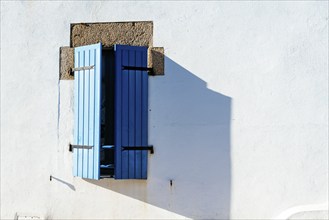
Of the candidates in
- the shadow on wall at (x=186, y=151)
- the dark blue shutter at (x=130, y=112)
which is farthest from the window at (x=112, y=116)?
the shadow on wall at (x=186, y=151)

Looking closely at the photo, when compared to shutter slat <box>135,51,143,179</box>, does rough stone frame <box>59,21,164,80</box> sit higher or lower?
higher

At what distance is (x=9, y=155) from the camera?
4.81 metres

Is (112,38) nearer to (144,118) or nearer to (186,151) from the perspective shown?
(144,118)

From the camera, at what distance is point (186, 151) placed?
4.54 m

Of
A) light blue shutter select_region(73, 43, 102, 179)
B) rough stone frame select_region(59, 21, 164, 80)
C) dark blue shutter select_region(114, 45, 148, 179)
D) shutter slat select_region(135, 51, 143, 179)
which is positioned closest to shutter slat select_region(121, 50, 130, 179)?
dark blue shutter select_region(114, 45, 148, 179)

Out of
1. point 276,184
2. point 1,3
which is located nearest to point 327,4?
point 276,184

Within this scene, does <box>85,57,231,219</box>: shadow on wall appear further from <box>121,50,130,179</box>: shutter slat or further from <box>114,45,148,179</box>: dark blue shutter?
<box>121,50,130,179</box>: shutter slat

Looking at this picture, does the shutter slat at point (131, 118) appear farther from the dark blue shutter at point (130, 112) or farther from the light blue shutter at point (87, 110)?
the light blue shutter at point (87, 110)

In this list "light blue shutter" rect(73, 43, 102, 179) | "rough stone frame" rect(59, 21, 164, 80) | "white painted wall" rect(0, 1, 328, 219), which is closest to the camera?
"light blue shutter" rect(73, 43, 102, 179)

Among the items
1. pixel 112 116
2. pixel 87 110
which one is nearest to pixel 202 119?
pixel 112 116

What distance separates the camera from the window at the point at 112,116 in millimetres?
4332

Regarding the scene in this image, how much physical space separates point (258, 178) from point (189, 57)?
1525 millimetres

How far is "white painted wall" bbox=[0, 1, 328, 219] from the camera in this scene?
4.41 metres

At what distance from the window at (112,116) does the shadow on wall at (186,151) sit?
0.58 ft
